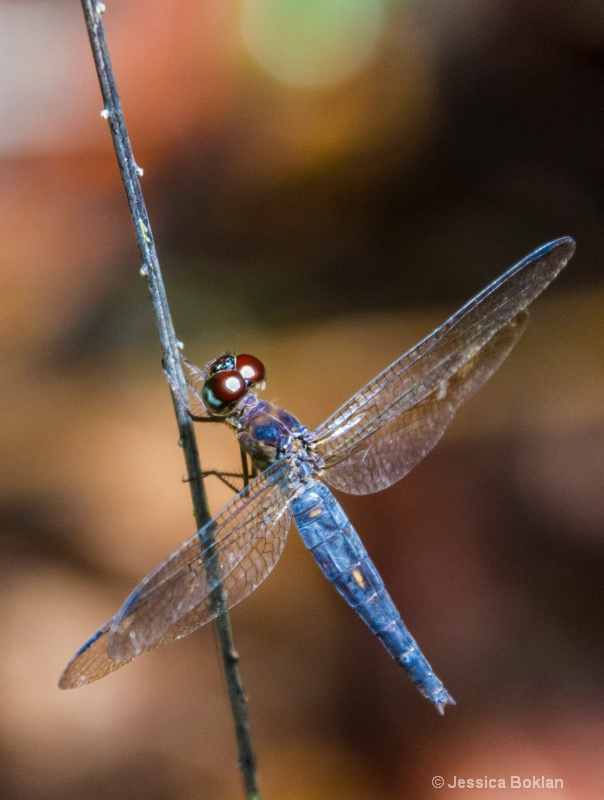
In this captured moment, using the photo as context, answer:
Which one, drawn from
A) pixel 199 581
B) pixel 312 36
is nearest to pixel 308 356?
pixel 312 36

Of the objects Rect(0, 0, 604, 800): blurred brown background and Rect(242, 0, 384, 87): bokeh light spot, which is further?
Rect(242, 0, 384, 87): bokeh light spot

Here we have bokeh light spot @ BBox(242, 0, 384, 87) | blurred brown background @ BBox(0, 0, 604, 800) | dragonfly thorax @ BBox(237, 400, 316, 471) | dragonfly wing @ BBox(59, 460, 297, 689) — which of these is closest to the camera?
dragonfly wing @ BBox(59, 460, 297, 689)

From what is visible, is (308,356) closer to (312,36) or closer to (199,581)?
(312,36)

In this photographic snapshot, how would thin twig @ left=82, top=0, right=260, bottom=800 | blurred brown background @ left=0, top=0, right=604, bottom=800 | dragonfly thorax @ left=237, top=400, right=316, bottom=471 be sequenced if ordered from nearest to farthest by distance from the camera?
thin twig @ left=82, top=0, right=260, bottom=800 → dragonfly thorax @ left=237, top=400, right=316, bottom=471 → blurred brown background @ left=0, top=0, right=604, bottom=800

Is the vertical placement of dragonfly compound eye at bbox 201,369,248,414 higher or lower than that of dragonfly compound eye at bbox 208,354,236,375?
lower

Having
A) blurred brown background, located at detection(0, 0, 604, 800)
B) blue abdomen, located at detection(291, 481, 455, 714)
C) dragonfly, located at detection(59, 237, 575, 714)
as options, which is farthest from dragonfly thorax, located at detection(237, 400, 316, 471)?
blurred brown background, located at detection(0, 0, 604, 800)

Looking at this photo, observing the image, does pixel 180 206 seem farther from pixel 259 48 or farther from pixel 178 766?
pixel 178 766

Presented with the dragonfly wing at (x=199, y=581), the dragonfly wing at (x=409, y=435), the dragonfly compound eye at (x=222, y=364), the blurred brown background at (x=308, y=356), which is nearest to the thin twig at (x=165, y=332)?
the dragonfly wing at (x=199, y=581)

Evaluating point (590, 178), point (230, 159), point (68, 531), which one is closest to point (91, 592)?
point (68, 531)

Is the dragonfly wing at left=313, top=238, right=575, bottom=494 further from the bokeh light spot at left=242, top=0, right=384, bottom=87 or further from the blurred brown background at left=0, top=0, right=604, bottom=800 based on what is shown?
the bokeh light spot at left=242, top=0, right=384, bottom=87
